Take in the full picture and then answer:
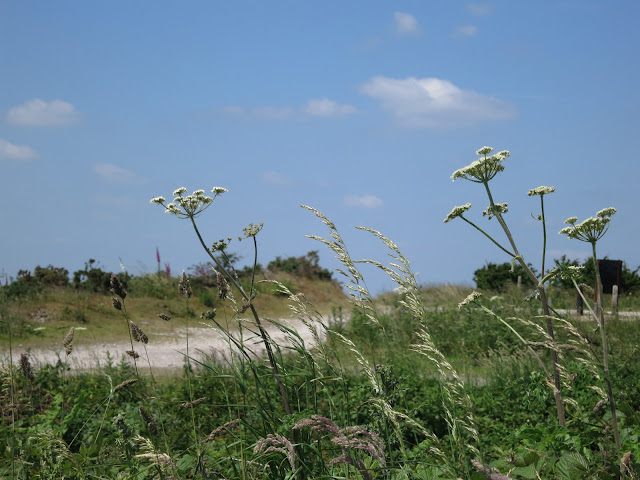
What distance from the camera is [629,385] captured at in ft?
22.0

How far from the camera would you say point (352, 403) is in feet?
20.1

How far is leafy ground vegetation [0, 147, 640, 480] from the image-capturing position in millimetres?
2963

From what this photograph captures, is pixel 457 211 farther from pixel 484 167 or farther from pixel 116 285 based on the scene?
pixel 116 285

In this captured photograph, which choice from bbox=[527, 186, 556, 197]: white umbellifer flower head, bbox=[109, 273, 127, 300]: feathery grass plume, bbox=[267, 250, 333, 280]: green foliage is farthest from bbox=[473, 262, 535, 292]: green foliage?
bbox=[109, 273, 127, 300]: feathery grass plume

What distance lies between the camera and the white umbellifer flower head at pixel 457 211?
3.98m

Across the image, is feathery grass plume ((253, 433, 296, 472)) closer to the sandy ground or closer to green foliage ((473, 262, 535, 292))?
the sandy ground

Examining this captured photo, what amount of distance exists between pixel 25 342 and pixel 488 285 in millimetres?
14696

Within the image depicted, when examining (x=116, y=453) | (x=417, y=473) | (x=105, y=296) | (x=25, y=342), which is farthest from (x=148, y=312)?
(x=417, y=473)

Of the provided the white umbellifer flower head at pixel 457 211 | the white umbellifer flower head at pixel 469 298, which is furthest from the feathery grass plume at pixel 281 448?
the white umbellifer flower head at pixel 457 211

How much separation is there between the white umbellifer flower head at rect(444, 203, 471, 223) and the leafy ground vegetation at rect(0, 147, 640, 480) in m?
0.01

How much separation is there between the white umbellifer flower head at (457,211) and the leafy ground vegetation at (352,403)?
10mm

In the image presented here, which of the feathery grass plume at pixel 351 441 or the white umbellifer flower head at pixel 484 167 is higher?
the white umbellifer flower head at pixel 484 167

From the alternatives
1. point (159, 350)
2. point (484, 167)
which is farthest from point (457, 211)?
point (159, 350)

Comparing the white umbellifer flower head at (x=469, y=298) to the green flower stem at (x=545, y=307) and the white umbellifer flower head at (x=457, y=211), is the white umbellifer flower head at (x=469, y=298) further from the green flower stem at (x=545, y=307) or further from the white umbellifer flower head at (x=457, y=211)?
the white umbellifer flower head at (x=457, y=211)
